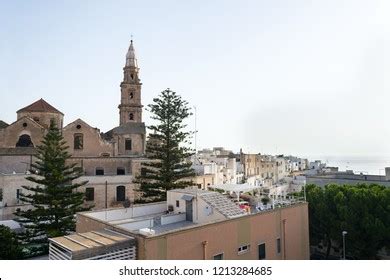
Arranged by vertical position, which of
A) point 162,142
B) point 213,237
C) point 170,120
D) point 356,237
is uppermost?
point 170,120

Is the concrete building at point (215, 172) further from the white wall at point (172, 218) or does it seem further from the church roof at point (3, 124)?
the church roof at point (3, 124)

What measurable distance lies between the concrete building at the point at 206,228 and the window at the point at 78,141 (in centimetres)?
1110

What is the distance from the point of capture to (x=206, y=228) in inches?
296

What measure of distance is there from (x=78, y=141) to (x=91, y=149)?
2.78 feet

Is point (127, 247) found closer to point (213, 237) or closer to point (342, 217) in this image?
point (213, 237)

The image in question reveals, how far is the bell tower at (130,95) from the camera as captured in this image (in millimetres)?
22719

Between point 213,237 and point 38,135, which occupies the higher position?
point 38,135

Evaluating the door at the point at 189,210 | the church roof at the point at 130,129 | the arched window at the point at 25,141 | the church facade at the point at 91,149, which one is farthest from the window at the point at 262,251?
the arched window at the point at 25,141

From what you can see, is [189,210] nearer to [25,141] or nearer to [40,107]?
[25,141]

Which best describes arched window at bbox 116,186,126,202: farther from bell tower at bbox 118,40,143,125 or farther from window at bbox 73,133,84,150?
bell tower at bbox 118,40,143,125

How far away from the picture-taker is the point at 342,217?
1364 cm

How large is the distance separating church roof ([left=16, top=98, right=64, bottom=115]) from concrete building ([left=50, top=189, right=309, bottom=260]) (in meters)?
14.4
